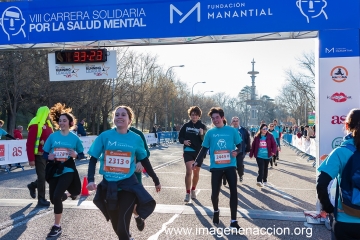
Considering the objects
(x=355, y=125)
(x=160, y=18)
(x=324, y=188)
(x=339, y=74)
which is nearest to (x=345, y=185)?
(x=324, y=188)

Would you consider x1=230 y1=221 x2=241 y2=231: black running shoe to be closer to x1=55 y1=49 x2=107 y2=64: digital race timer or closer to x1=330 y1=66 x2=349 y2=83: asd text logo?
x1=330 y1=66 x2=349 y2=83: asd text logo

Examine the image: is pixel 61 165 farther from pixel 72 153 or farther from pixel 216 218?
pixel 216 218

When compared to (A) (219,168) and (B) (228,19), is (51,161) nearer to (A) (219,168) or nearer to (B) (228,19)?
(A) (219,168)

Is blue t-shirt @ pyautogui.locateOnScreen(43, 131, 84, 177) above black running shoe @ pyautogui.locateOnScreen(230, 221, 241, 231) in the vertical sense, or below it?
above

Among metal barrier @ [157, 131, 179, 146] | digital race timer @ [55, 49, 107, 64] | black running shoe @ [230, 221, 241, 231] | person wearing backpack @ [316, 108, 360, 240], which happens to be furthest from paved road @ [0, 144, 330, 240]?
metal barrier @ [157, 131, 179, 146]

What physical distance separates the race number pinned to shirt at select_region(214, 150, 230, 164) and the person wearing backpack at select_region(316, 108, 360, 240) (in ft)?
11.0

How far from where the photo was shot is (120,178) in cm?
480

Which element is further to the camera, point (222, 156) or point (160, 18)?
point (160, 18)

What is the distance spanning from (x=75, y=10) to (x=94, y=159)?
17.4ft

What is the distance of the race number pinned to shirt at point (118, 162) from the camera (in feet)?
15.8

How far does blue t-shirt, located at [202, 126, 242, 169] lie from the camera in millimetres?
6812

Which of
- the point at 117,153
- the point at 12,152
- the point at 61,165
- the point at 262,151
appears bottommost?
the point at 12,152

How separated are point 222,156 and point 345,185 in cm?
349

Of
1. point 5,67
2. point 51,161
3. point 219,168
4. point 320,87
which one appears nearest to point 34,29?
point 51,161
